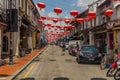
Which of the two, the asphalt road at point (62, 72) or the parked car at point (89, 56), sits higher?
the parked car at point (89, 56)

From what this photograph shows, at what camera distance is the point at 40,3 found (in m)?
A: 21.8

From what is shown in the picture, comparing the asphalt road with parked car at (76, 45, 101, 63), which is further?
parked car at (76, 45, 101, 63)

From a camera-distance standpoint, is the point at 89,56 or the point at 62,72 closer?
the point at 62,72

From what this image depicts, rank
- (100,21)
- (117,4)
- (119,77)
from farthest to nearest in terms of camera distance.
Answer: (100,21) < (117,4) < (119,77)

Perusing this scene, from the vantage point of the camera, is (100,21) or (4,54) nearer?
(4,54)

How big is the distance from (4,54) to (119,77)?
1833cm

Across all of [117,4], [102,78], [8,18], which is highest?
[117,4]

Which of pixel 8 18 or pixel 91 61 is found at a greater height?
pixel 8 18

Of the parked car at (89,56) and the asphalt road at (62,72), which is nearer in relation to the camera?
the asphalt road at (62,72)

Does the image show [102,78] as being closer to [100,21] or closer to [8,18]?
[8,18]

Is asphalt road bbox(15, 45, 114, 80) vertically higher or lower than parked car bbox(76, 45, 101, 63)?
lower

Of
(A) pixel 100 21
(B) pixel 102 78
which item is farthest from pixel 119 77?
(A) pixel 100 21

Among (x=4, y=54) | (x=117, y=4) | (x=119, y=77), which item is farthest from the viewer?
(x=117, y=4)

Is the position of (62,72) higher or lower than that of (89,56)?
lower
